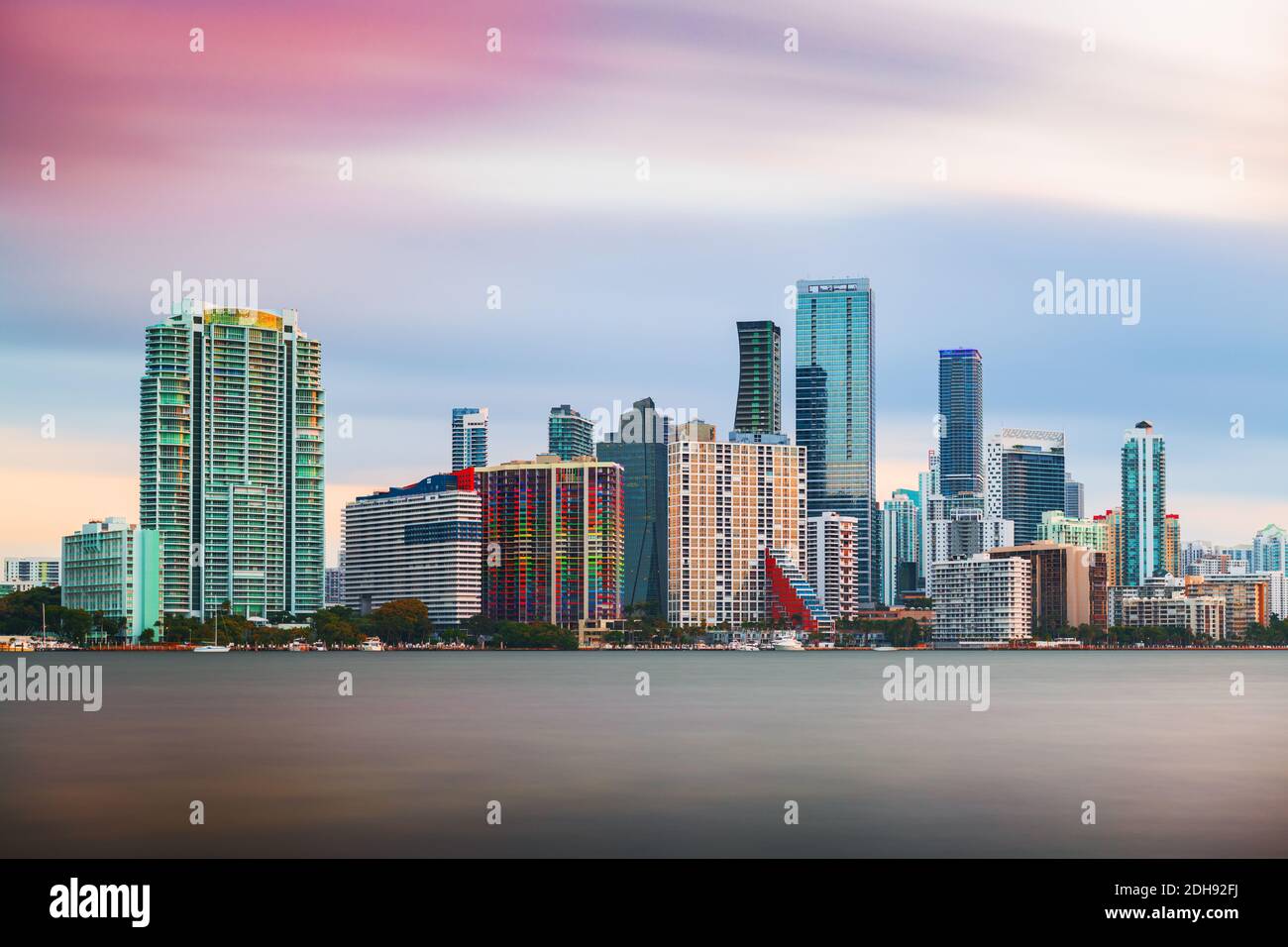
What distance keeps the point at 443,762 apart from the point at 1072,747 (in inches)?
1063

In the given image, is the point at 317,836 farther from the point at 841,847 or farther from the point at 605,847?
the point at 841,847

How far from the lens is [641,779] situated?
55.4 meters

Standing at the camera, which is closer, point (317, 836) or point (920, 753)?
point (317, 836)

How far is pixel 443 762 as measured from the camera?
60719 millimetres

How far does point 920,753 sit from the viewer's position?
66.1 meters

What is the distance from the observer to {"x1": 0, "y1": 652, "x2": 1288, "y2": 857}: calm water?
39.7 m

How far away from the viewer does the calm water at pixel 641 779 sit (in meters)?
39.7
